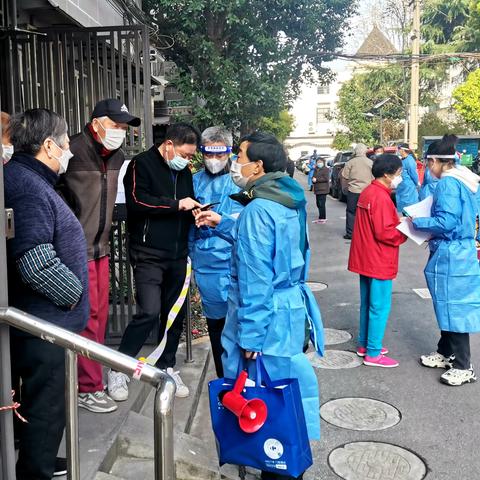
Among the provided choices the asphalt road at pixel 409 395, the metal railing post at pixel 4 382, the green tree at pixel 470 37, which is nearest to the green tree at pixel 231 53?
the asphalt road at pixel 409 395

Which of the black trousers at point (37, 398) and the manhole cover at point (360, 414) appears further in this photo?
the manhole cover at point (360, 414)

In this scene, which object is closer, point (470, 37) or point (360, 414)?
point (360, 414)

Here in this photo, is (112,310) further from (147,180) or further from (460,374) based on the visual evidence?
(460,374)

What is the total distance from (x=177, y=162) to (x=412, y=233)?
207 centimetres

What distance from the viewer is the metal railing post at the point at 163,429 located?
5.90 feet

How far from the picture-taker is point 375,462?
3.82 metres

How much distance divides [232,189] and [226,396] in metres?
1.86

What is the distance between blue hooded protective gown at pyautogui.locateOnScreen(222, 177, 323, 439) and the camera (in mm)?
2980

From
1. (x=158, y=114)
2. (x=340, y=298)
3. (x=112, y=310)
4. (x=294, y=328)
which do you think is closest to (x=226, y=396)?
(x=294, y=328)

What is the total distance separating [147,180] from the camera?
4.21 m

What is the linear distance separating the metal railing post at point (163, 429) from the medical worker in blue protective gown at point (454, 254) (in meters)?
3.52

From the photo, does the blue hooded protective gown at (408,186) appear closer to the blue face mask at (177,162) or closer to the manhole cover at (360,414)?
the manhole cover at (360,414)

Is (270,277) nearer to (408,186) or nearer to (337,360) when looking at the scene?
(337,360)

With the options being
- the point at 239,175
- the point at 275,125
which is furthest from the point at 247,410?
the point at 275,125
